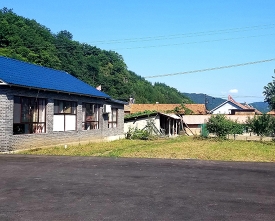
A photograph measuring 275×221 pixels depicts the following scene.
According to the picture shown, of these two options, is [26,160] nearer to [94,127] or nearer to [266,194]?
[266,194]

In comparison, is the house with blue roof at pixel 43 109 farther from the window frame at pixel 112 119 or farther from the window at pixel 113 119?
the window at pixel 113 119

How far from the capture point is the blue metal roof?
1715 cm

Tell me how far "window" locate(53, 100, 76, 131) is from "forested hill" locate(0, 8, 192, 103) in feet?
102

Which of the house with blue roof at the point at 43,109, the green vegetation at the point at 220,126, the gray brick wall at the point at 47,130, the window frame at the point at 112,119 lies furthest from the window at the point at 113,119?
the green vegetation at the point at 220,126

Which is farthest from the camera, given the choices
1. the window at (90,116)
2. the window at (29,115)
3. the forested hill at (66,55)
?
the forested hill at (66,55)

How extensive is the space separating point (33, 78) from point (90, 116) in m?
7.32

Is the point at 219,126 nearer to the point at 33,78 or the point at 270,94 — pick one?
the point at 270,94

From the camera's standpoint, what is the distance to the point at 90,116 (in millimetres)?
25938

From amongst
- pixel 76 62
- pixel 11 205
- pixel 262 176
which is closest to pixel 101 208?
pixel 11 205

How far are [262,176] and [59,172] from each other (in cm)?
657

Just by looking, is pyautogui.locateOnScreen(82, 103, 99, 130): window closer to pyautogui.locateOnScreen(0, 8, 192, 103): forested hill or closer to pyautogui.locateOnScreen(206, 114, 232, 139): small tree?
pyautogui.locateOnScreen(206, 114, 232, 139): small tree

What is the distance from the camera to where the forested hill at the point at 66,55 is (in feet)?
186

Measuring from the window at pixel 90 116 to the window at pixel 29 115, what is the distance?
539 cm

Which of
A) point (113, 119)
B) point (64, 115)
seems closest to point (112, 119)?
point (113, 119)
